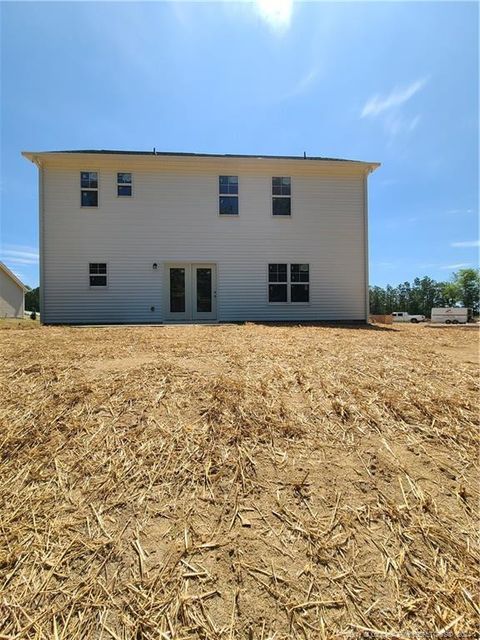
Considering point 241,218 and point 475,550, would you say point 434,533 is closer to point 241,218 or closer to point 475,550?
point 475,550

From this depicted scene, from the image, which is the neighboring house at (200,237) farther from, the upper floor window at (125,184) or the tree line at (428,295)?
the tree line at (428,295)

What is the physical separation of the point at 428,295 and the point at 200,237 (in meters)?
65.5

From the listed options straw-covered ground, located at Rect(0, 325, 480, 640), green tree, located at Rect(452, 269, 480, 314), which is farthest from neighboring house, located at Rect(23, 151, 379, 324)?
green tree, located at Rect(452, 269, 480, 314)

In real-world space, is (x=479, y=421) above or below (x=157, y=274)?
below

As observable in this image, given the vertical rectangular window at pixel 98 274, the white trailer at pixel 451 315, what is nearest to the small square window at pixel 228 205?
the vertical rectangular window at pixel 98 274

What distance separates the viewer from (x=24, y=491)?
6.06ft

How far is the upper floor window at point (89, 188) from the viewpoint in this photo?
38.2 ft

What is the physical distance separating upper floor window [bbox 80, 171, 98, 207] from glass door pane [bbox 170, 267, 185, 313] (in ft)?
11.4

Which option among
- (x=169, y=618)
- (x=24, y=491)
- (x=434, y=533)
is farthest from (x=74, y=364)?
(x=434, y=533)

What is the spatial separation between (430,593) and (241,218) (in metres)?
11.7

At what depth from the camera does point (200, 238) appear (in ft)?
39.3

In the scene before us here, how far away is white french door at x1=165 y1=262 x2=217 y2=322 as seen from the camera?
12.0m

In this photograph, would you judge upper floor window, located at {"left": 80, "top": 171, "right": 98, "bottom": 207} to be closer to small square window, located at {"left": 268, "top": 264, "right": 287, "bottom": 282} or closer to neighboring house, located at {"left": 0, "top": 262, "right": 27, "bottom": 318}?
small square window, located at {"left": 268, "top": 264, "right": 287, "bottom": 282}

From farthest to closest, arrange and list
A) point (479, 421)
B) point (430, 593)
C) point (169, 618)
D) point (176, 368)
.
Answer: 1. point (176, 368)
2. point (479, 421)
3. point (430, 593)
4. point (169, 618)
